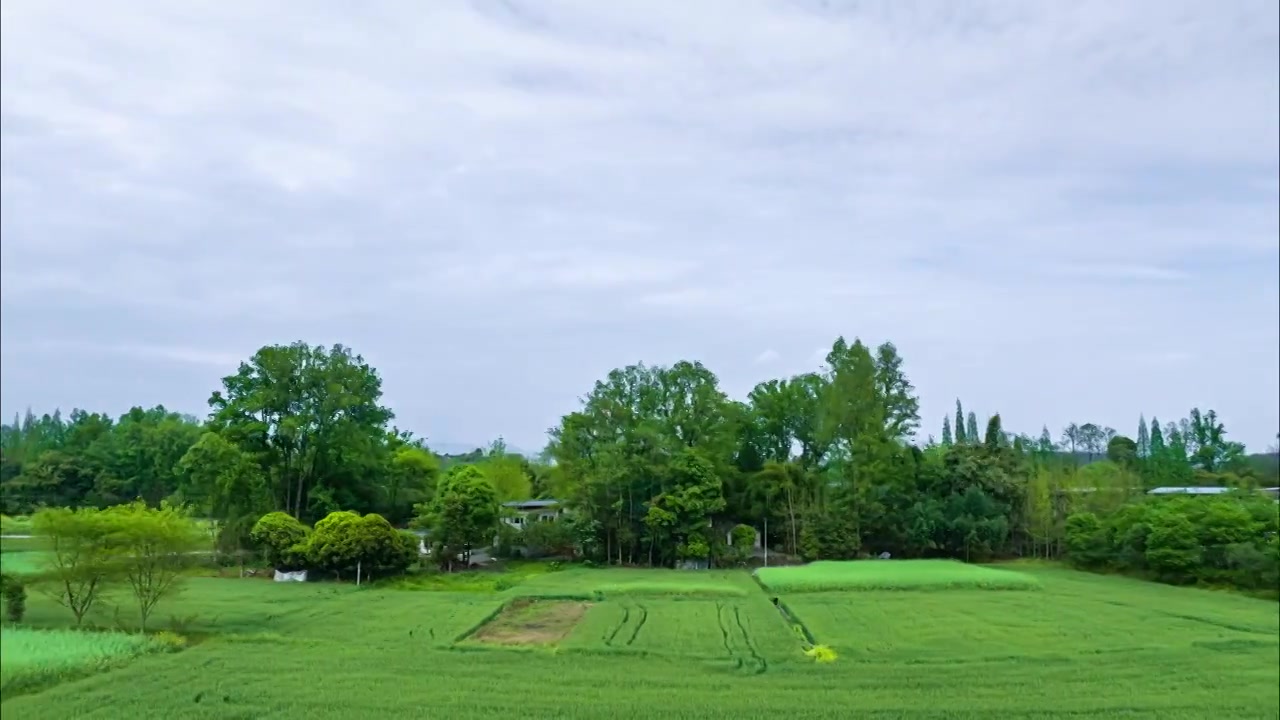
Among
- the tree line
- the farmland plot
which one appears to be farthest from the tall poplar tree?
the farmland plot

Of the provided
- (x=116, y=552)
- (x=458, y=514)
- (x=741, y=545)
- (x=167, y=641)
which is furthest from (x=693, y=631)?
(x=741, y=545)

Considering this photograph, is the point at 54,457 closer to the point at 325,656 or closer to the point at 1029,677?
the point at 325,656

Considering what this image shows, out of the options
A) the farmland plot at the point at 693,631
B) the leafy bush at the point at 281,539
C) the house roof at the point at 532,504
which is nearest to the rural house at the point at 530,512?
the house roof at the point at 532,504

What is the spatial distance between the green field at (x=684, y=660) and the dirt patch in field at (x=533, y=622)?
0.15 m

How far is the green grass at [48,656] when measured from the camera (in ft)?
19.6

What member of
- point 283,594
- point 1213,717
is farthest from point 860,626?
point 283,594

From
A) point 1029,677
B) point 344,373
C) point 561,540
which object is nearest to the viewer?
point 1029,677

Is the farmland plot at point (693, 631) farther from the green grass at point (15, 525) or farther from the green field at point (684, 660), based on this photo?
the green grass at point (15, 525)

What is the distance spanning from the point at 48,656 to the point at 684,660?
11.7 meters

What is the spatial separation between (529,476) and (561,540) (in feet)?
46.3

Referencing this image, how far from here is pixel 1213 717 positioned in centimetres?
1246

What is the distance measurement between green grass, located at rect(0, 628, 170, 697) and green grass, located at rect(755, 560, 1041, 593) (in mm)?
23947

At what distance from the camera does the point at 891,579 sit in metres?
31.5

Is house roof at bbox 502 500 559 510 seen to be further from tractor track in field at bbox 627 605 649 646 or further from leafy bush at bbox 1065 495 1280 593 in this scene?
leafy bush at bbox 1065 495 1280 593
